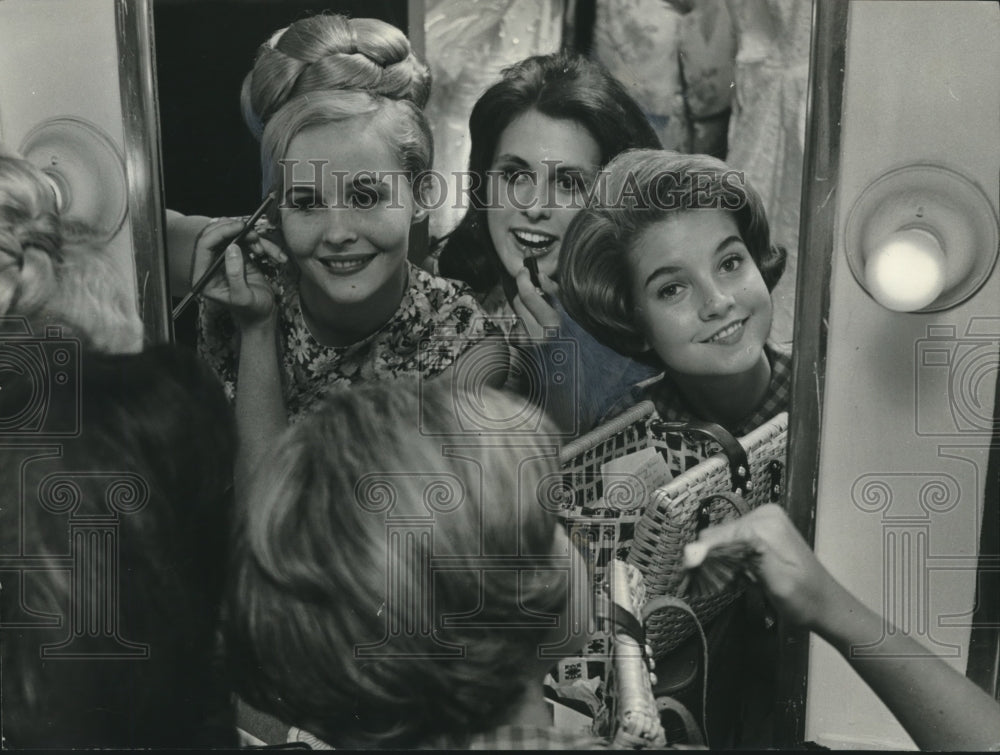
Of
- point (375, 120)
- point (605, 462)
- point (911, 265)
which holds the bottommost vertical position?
point (605, 462)

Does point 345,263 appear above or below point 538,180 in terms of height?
below

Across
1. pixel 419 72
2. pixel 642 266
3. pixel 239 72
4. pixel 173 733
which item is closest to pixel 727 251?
pixel 642 266

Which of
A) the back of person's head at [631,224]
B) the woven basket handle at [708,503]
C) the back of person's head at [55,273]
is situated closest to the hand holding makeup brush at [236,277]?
the back of person's head at [55,273]

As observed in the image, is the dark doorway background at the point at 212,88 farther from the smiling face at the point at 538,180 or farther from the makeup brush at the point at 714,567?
the makeup brush at the point at 714,567

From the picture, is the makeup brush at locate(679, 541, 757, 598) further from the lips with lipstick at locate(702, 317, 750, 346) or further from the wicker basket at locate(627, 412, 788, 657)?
the lips with lipstick at locate(702, 317, 750, 346)

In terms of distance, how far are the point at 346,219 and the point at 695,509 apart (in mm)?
1097

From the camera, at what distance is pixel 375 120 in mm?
2334

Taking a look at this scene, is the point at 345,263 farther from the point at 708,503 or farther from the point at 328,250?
the point at 708,503

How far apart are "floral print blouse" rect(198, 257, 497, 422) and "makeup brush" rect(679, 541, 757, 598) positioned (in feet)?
2.42
